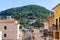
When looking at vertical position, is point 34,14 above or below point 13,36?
above

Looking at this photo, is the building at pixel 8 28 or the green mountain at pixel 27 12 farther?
the green mountain at pixel 27 12

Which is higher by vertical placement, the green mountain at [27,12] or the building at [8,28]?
the green mountain at [27,12]

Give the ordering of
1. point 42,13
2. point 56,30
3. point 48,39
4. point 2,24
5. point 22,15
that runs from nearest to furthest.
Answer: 1. point 56,30
2. point 48,39
3. point 2,24
4. point 42,13
5. point 22,15

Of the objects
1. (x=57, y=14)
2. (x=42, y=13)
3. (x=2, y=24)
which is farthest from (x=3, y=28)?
(x=42, y=13)

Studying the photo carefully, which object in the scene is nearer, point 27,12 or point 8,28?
point 8,28

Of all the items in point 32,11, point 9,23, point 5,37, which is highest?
point 32,11

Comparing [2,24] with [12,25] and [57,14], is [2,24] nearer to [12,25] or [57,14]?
[12,25]

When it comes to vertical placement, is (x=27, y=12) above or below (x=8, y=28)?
above

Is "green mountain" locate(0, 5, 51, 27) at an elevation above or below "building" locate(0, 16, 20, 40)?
above

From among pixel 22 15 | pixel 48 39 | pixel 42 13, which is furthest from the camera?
pixel 22 15

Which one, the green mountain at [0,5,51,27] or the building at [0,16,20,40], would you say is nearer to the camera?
the building at [0,16,20,40]

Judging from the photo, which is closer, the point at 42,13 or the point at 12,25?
the point at 12,25
